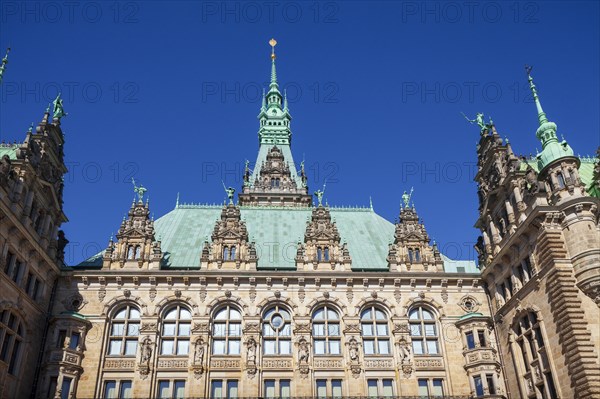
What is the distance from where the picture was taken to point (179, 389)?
29.2 m

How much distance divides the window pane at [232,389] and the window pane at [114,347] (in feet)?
21.3

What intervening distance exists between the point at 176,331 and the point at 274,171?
30.5m

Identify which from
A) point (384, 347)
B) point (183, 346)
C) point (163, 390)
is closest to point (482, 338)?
point (384, 347)

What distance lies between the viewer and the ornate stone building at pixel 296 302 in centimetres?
2677

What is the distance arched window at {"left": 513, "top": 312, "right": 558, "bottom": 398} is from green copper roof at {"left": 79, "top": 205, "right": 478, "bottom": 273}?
25.3ft

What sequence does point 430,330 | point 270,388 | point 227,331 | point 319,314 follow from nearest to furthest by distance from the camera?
point 270,388 → point 227,331 → point 430,330 → point 319,314

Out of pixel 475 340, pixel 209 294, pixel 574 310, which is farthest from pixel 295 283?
pixel 574 310

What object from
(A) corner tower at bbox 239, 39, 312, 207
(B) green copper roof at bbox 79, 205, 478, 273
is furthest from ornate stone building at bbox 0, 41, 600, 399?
(A) corner tower at bbox 239, 39, 312, 207

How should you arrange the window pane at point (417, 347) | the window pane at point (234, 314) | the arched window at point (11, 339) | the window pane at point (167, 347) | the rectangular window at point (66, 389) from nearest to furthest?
the arched window at point (11, 339) < the rectangular window at point (66, 389) < the window pane at point (167, 347) < the window pane at point (417, 347) < the window pane at point (234, 314)

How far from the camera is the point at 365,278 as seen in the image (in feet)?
106

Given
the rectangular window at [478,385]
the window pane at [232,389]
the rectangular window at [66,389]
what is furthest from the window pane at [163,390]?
the rectangular window at [478,385]

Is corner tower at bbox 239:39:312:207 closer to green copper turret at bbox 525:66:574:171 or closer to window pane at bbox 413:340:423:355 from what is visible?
window pane at bbox 413:340:423:355

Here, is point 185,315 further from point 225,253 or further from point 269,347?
point 269,347

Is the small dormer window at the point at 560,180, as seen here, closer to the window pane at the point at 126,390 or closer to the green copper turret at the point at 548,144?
the green copper turret at the point at 548,144
